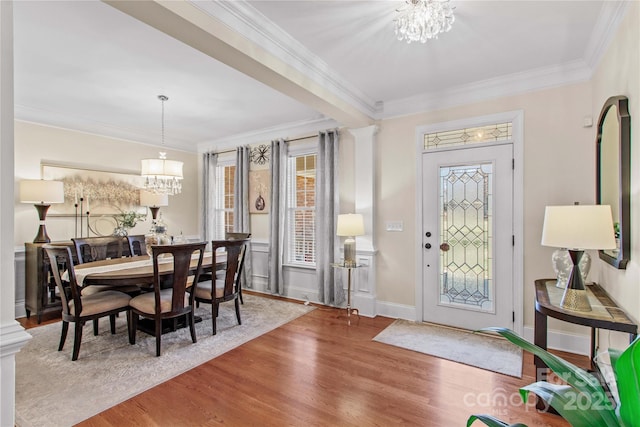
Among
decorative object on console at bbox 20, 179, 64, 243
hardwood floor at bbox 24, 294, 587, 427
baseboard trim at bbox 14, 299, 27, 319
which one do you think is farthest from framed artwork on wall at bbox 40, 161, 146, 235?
hardwood floor at bbox 24, 294, 587, 427

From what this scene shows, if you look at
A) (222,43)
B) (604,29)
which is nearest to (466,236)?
(604,29)

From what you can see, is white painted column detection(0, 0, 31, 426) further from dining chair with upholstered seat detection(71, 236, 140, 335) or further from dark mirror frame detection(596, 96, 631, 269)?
dark mirror frame detection(596, 96, 631, 269)

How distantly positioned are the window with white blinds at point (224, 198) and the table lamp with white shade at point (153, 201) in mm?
974

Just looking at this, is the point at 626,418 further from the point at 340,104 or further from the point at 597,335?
the point at 340,104

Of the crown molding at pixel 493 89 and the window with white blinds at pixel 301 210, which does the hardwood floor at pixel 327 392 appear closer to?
the window with white blinds at pixel 301 210

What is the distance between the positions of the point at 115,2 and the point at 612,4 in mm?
3047

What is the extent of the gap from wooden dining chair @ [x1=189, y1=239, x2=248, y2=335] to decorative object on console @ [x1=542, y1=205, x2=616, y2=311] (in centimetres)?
284

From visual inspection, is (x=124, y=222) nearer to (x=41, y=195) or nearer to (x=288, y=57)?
(x=41, y=195)

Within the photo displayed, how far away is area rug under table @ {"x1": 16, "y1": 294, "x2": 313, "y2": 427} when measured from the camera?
217 cm

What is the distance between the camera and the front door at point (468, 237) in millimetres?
3305

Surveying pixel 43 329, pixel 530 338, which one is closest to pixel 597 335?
Result: pixel 530 338

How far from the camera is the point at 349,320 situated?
386 cm

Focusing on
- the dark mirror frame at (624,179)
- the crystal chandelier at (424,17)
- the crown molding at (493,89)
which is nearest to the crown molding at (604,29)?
the crown molding at (493,89)

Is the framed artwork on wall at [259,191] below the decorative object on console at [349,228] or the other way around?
the other way around
